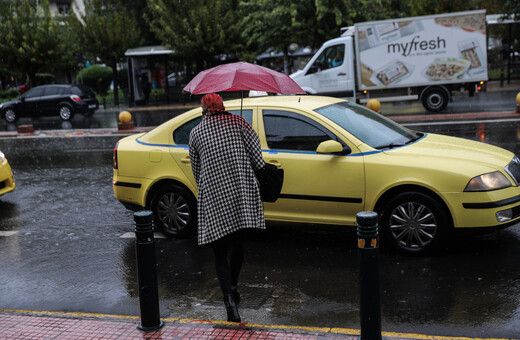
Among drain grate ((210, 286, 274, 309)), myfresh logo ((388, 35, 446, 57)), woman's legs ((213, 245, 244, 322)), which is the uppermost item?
myfresh logo ((388, 35, 446, 57))

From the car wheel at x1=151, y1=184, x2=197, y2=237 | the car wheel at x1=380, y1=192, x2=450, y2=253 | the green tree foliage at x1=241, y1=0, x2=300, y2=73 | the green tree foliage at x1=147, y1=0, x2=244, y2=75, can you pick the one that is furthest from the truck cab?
the car wheel at x1=380, y1=192, x2=450, y2=253

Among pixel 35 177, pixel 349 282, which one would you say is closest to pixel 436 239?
pixel 349 282

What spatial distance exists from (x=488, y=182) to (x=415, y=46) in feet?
48.7

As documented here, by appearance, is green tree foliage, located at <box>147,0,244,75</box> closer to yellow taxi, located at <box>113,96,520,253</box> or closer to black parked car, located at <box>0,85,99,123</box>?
black parked car, located at <box>0,85,99,123</box>

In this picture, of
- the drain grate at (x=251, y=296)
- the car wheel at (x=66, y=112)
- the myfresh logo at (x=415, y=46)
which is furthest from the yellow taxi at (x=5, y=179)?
the car wheel at (x=66, y=112)

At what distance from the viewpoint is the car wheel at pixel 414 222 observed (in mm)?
6148

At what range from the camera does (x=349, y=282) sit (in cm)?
579

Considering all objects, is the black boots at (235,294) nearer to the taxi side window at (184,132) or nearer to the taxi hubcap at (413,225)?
the taxi hubcap at (413,225)

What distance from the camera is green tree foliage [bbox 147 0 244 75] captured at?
102 ft

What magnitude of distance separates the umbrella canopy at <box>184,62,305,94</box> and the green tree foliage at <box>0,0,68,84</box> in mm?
31704

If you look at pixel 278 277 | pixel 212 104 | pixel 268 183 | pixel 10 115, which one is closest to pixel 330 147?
pixel 278 277

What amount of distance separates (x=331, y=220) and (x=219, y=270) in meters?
1.99

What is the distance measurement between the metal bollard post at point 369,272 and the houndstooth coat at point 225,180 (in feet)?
3.31

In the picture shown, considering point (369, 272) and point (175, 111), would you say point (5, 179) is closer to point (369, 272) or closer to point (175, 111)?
point (369, 272)
